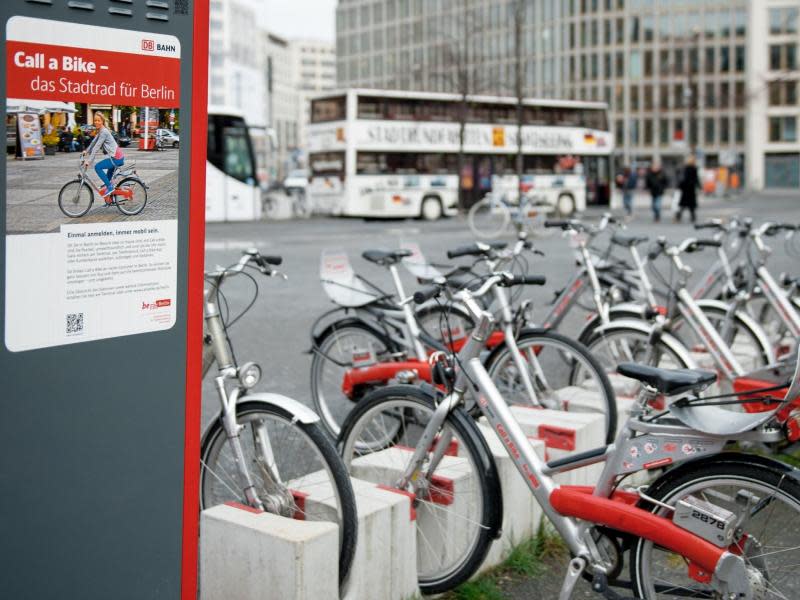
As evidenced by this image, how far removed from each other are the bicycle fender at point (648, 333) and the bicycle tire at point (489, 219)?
681 inches

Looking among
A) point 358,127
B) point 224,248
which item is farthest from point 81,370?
point 358,127

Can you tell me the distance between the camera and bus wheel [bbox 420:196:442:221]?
3366 centimetres

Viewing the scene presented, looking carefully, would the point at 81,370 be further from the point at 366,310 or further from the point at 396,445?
the point at 366,310

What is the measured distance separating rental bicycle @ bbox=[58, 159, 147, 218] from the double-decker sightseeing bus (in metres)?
29.1

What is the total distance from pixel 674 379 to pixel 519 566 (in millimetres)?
1318

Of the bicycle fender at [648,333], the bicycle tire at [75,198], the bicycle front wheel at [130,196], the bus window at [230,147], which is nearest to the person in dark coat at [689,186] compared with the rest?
the bus window at [230,147]

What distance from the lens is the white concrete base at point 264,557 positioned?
3.24 m

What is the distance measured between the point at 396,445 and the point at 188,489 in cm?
139

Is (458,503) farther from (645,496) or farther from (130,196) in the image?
(130,196)

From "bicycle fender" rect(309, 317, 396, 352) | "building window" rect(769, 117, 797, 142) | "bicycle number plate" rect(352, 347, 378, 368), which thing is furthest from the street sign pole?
"building window" rect(769, 117, 797, 142)

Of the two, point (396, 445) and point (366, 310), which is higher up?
point (366, 310)

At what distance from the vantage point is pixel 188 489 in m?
2.87

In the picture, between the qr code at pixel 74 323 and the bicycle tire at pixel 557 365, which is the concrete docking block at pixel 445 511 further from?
the qr code at pixel 74 323

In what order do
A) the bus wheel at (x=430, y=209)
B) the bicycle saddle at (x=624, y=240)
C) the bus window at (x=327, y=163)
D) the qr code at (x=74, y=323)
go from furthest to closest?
the bus wheel at (x=430, y=209)
the bus window at (x=327, y=163)
the bicycle saddle at (x=624, y=240)
the qr code at (x=74, y=323)
